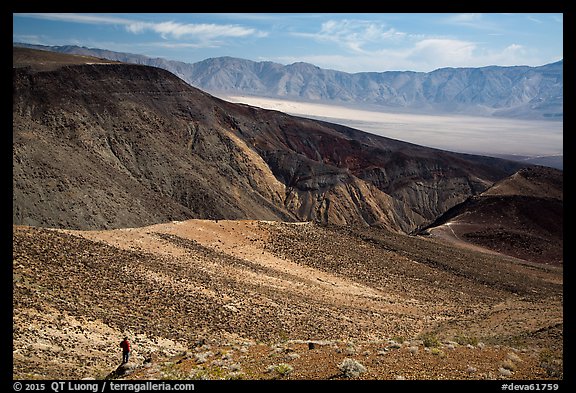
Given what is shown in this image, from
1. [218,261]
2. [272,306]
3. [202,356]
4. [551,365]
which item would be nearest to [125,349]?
[202,356]

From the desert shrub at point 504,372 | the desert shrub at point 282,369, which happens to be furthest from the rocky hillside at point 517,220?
the desert shrub at point 282,369

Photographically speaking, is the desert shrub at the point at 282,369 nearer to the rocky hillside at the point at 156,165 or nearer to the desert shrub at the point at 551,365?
the desert shrub at the point at 551,365

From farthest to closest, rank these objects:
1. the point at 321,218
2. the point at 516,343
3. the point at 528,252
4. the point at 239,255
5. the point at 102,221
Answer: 1. the point at 321,218
2. the point at 528,252
3. the point at 102,221
4. the point at 239,255
5. the point at 516,343

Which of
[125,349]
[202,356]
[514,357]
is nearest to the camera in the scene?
[514,357]

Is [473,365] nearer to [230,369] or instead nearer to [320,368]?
[320,368]

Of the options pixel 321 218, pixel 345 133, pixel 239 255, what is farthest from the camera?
pixel 345 133

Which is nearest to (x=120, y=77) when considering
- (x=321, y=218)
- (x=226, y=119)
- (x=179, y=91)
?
(x=179, y=91)

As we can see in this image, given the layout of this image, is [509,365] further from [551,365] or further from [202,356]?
[202,356]

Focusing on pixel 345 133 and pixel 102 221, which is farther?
pixel 345 133
